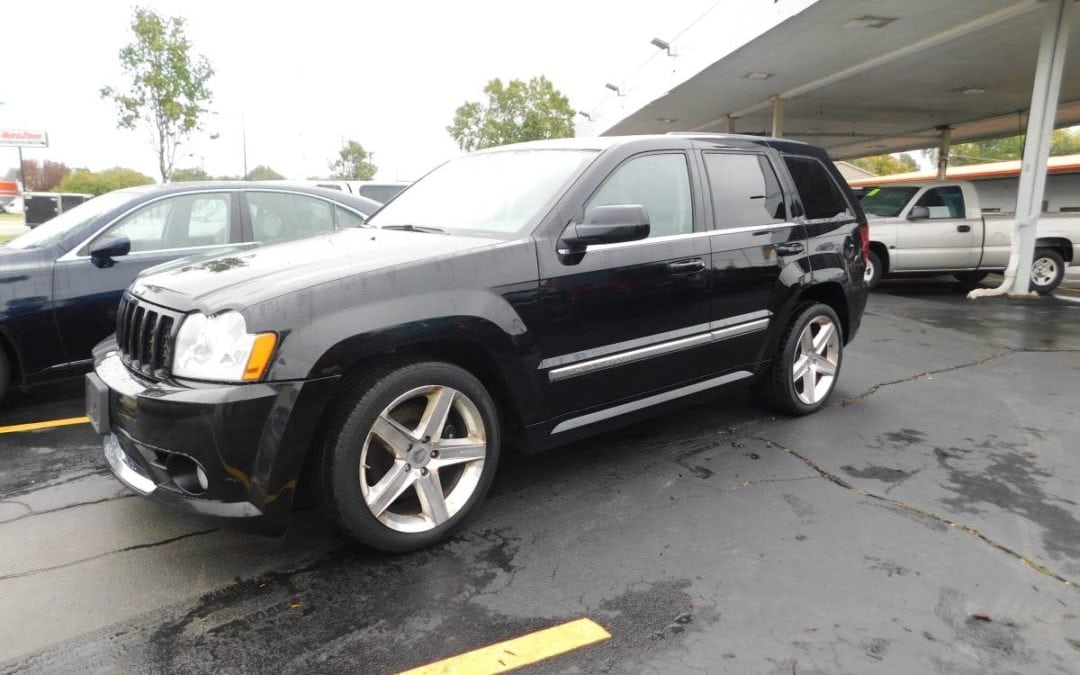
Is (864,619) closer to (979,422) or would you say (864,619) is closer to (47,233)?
(979,422)

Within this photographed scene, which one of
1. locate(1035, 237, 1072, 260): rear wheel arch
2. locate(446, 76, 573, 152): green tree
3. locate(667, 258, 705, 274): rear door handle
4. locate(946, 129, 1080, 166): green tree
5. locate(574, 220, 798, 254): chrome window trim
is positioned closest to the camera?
locate(574, 220, 798, 254): chrome window trim

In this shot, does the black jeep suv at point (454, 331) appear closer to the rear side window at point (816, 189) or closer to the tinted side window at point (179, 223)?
the rear side window at point (816, 189)

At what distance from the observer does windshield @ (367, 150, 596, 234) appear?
341 cm

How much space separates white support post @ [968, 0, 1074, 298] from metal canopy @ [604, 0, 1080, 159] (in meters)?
0.78

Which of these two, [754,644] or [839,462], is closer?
[754,644]

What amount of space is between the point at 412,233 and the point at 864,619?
8.48 ft

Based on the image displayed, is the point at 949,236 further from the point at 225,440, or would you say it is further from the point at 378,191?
the point at 225,440

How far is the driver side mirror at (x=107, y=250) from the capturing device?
4656mm

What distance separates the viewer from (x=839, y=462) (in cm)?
391

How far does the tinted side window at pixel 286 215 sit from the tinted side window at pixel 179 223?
0.71ft

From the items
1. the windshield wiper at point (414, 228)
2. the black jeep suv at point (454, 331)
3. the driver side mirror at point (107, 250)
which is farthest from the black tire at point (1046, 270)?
the driver side mirror at point (107, 250)

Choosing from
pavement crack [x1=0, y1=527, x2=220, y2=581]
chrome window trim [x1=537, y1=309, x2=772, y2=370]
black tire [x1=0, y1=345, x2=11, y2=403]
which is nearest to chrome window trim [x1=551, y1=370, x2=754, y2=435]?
chrome window trim [x1=537, y1=309, x2=772, y2=370]

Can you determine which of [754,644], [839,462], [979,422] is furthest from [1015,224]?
[754,644]

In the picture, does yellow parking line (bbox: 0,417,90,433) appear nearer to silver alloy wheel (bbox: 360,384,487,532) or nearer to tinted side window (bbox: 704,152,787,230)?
silver alloy wheel (bbox: 360,384,487,532)
